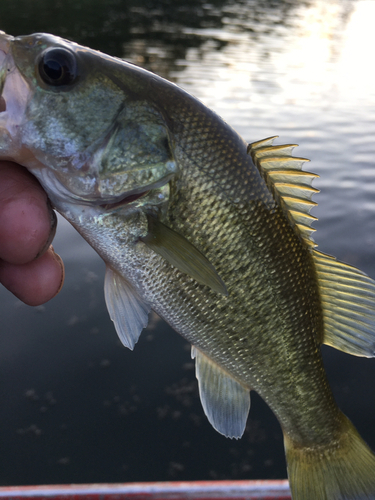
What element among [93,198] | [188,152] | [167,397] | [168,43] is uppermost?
[188,152]

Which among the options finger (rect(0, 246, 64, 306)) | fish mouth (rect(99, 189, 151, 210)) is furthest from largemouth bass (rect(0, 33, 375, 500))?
finger (rect(0, 246, 64, 306))

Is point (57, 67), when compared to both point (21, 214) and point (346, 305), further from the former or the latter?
point (346, 305)

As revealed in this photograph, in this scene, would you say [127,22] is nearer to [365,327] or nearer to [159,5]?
[159,5]

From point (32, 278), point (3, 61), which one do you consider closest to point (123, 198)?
point (32, 278)

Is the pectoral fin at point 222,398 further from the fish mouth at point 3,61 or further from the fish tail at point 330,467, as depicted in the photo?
the fish mouth at point 3,61

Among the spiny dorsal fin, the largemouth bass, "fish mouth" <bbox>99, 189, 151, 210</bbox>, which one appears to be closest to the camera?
the largemouth bass

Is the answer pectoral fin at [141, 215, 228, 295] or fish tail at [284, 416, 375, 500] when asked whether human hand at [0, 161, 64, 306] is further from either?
fish tail at [284, 416, 375, 500]

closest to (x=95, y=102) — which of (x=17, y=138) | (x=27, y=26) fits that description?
(x=17, y=138)
